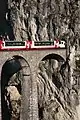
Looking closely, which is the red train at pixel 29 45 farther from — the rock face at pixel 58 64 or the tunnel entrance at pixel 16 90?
the rock face at pixel 58 64

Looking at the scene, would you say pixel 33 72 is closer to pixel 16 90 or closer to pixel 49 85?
pixel 49 85

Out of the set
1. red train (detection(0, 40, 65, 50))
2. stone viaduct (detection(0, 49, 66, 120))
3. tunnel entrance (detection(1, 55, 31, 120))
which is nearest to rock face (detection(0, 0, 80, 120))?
red train (detection(0, 40, 65, 50))

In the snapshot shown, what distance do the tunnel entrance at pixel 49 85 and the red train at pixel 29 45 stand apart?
210 cm

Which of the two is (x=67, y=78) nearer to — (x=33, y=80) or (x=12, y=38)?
(x=33, y=80)

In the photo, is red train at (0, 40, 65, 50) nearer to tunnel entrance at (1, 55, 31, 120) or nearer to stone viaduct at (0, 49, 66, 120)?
stone viaduct at (0, 49, 66, 120)

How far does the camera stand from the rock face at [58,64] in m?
50.0

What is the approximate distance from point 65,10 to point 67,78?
33.1ft

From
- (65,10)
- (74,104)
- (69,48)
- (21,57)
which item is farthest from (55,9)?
(74,104)

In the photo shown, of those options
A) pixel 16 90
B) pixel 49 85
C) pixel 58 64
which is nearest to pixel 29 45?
pixel 58 64

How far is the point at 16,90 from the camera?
5653 cm

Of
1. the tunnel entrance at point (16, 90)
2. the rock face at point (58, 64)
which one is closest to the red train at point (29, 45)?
the tunnel entrance at point (16, 90)

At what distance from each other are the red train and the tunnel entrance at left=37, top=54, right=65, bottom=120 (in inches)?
82.8

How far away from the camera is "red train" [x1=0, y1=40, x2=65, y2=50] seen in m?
45.1

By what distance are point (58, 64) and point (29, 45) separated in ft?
21.5
